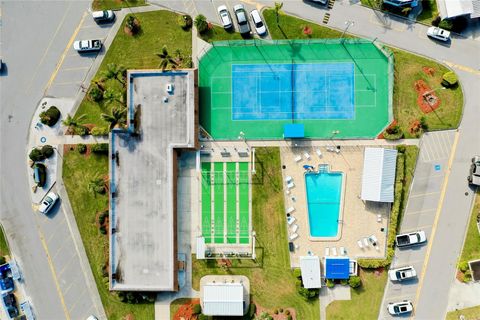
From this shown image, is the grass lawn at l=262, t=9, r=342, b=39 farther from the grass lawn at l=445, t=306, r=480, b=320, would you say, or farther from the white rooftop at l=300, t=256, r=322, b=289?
the grass lawn at l=445, t=306, r=480, b=320

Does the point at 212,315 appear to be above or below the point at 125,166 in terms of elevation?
below

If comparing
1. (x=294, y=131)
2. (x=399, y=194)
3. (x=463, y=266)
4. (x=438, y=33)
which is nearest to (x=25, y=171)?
(x=294, y=131)

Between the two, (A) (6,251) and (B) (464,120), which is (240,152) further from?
(A) (6,251)

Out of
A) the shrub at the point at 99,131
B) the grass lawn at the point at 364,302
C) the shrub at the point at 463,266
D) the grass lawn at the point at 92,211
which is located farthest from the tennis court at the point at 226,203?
the shrub at the point at 463,266

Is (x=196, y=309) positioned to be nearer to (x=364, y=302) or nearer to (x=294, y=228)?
(x=294, y=228)

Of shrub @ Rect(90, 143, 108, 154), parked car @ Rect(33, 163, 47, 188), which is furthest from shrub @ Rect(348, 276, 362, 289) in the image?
parked car @ Rect(33, 163, 47, 188)

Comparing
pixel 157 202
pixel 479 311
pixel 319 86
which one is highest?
pixel 319 86

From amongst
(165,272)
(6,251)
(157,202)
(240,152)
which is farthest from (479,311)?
(6,251)
